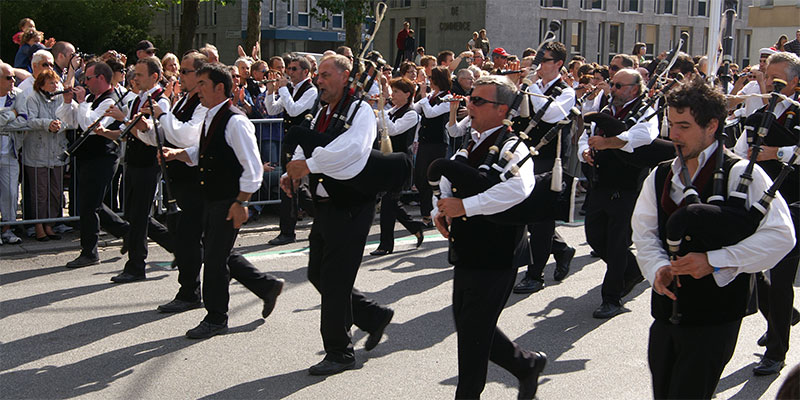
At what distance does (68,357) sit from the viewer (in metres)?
5.73

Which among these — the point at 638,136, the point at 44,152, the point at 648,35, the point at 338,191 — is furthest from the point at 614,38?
the point at 338,191

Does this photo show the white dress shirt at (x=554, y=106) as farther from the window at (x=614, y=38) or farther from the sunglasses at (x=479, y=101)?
the window at (x=614, y=38)

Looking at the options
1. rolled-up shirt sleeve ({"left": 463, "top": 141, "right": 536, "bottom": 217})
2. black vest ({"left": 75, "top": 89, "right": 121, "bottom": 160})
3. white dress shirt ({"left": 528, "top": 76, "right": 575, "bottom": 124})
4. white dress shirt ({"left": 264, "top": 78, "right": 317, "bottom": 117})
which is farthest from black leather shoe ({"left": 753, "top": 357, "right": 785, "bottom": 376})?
black vest ({"left": 75, "top": 89, "right": 121, "bottom": 160})

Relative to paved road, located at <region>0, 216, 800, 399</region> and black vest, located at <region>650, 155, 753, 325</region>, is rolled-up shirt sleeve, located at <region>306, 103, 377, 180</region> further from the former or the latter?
black vest, located at <region>650, 155, 753, 325</region>

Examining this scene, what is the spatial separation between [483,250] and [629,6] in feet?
155

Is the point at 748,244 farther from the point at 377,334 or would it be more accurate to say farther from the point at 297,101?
the point at 297,101

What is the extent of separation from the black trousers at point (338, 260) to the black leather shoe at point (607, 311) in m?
2.44

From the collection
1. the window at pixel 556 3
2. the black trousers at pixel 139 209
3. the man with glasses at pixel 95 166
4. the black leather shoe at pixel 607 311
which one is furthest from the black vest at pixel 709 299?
the window at pixel 556 3

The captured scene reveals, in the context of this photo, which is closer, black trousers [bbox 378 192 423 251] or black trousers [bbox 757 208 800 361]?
black trousers [bbox 757 208 800 361]

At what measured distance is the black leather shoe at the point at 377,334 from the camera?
5941 mm

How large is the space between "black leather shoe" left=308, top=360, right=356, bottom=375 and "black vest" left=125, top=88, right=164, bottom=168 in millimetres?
2986

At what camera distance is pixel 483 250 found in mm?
4379

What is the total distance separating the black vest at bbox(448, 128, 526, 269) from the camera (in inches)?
172

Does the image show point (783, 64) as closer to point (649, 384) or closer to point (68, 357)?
point (649, 384)
